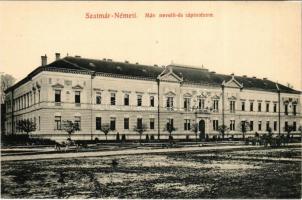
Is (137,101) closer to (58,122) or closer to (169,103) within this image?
(169,103)

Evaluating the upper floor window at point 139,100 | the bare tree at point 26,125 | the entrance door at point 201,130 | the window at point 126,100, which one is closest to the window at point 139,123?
the upper floor window at point 139,100

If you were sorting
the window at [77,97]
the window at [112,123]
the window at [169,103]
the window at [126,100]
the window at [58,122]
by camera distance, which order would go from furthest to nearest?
1. the window at [126,100]
2. the window at [112,123]
3. the window at [169,103]
4. the window at [77,97]
5. the window at [58,122]

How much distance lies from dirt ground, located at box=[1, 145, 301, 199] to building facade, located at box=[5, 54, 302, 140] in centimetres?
1036

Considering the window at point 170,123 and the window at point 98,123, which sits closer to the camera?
the window at point 98,123

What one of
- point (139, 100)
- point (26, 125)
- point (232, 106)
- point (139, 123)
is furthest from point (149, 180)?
point (232, 106)

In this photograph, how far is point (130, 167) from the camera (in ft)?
42.3

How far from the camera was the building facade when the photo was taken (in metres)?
23.7

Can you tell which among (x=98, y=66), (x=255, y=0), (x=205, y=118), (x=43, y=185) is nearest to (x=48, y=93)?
(x=98, y=66)

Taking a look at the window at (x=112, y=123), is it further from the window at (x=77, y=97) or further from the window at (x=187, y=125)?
the window at (x=187, y=125)

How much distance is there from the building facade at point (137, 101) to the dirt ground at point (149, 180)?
10.4 m

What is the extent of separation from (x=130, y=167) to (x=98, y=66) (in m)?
15.0

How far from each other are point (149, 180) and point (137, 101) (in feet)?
59.9

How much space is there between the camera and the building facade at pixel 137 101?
77.8ft

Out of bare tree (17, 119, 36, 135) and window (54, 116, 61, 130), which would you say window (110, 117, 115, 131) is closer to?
window (54, 116, 61, 130)
